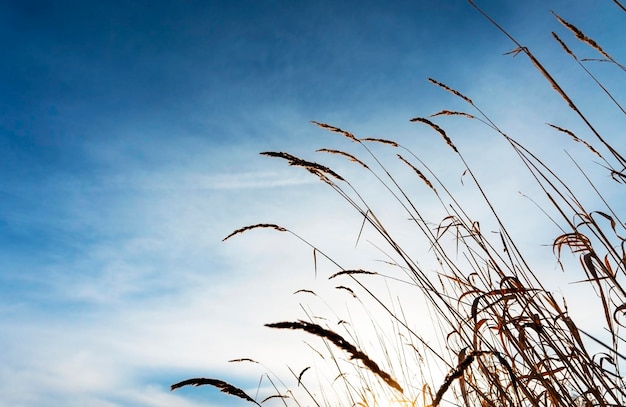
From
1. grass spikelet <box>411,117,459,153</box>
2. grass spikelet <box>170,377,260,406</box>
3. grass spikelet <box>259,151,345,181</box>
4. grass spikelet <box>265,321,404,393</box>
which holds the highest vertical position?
grass spikelet <box>411,117,459,153</box>

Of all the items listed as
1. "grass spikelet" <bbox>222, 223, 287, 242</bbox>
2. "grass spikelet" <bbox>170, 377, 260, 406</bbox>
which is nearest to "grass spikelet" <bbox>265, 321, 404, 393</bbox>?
"grass spikelet" <bbox>170, 377, 260, 406</bbox>

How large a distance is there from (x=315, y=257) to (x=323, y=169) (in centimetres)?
41

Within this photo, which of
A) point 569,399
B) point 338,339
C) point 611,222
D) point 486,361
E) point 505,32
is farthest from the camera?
point 486,361

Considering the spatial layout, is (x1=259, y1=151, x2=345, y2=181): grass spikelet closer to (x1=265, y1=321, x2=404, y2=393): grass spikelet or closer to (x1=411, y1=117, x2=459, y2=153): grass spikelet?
(x1=411, y1=117, x2=459, y2=153): grass spikelet

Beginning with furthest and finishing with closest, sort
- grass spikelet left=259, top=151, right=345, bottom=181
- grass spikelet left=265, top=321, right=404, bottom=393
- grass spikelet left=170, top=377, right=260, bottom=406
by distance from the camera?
grass spikelet left=259, top=151, right=345, bottom=181
grass spikelet left=170, top=377, right=260, bottom=406
grass spikelet left=265, top=321, right=404, bottom=393

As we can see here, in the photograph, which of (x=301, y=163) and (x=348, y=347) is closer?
(x=348, y=347)

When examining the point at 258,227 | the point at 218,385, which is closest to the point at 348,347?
the point at 218,385

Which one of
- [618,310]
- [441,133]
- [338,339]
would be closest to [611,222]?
[618,310]

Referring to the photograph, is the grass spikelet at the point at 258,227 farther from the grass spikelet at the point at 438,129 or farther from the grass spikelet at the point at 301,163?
the grass spikelet at the point at 438,129

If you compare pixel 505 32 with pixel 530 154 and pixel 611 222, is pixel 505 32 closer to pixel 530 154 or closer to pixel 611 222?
pixel 530 154

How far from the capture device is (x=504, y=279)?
157 cm

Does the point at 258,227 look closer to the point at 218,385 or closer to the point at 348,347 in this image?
the point at 218,385

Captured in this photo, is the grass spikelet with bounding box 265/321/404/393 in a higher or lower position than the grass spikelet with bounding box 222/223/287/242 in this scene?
lower

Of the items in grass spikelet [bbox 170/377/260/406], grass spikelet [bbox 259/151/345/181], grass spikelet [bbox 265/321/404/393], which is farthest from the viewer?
grass spikelet [bbox 259/151/345/181]
